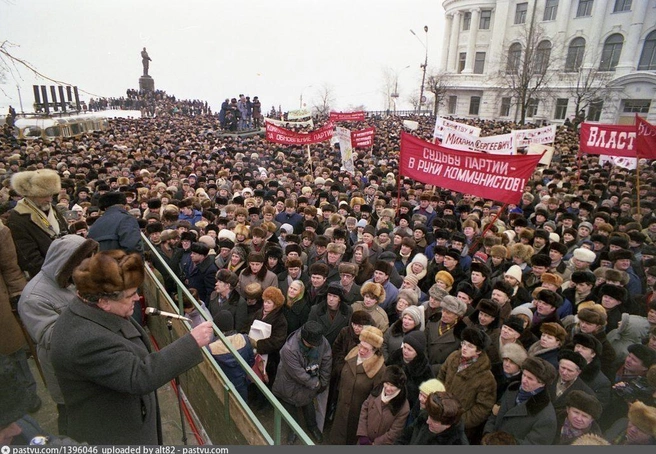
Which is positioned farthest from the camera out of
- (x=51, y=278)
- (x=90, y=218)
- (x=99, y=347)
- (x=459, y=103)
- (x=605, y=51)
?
(x=459, y=103)

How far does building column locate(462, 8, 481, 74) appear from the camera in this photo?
51469 mm

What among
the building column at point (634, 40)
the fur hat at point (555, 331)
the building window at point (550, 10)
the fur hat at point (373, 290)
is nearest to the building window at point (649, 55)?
the building column at point (634, 40)

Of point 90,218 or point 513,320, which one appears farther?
point 90,218

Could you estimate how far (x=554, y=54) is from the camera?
4469cm

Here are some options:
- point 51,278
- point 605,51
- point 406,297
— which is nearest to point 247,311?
point 406,297

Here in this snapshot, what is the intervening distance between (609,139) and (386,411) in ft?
36.2

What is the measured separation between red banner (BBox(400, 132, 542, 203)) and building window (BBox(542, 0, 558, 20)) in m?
50.0

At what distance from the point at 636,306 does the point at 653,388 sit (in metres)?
2.39

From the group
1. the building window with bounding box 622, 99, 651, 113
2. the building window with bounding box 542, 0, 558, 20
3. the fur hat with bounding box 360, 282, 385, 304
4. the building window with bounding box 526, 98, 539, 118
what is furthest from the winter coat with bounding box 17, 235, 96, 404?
the building window with bounding box 542, 0, 558, 20

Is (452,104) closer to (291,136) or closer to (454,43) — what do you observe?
(454,43)

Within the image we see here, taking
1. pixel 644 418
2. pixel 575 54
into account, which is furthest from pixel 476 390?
pixel 575 54

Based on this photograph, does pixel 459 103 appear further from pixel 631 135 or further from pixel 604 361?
pixel 604 361

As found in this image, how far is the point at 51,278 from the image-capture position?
110 inches

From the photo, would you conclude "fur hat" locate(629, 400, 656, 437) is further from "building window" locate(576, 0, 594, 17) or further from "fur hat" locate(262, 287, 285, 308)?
"building window" locate(576, 0, 594, 17)
